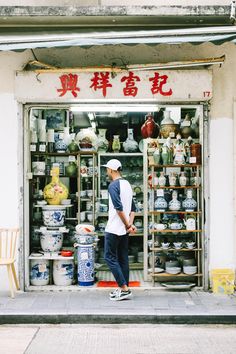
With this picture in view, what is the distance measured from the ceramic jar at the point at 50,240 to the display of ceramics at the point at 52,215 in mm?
152

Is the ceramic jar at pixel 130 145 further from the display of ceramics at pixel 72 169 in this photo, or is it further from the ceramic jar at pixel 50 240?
Result: the ceramic jar at pixel 50 240

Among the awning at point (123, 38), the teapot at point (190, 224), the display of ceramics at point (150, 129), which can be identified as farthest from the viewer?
the display of ceramics at point (150, 129)

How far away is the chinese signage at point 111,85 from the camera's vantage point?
26.5 feet

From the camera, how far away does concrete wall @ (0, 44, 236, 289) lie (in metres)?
8.32

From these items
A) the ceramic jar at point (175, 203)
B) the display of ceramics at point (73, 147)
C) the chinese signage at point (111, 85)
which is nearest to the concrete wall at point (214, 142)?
the chinese signage at point (111, 85)

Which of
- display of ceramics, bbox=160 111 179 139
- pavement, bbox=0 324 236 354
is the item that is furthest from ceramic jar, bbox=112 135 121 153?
pavement, bbox=0 324 236 354

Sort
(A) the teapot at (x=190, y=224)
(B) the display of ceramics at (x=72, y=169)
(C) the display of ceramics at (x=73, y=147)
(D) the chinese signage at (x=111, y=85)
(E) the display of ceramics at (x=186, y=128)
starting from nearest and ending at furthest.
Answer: (D) the chinese signage at (x=111, y=85) → (A) the teapot at (x=190, y=224) → (E) the display of ceramics at (x=186, y=128) → (C) the display of ceramics at (x=73, y=147) → (B) the display of ceramics at (x=72, y=169)

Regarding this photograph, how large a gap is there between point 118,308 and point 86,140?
3.20m

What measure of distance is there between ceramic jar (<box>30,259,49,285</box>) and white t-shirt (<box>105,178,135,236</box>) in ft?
4.72

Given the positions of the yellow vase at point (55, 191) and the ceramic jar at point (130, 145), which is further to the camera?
the ceramic jar at point (130, 145)

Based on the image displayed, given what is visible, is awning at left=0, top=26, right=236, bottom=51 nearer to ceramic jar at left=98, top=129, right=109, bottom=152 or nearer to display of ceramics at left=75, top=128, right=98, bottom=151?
display of ceramics at left=75, top=128, right=98, bottom=151

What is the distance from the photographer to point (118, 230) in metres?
7.80

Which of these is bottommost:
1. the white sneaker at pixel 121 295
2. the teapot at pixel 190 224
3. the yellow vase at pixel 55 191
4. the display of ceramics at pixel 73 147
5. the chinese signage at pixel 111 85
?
the white sneaker at pixel 121 295

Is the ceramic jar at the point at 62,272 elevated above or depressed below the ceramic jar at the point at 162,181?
below
